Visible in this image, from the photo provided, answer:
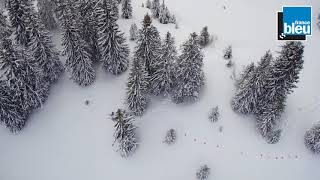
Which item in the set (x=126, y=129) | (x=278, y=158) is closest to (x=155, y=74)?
(x=126, y=129)

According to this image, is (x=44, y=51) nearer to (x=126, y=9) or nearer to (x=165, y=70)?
(x=165, y=70)

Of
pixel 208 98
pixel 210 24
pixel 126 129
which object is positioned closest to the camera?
pixel 126 129

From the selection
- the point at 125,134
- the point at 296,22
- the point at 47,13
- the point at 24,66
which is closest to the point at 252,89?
the point at 296,22

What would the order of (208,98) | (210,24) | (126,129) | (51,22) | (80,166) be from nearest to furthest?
(126,129) < (80,166) < (208,98) < (51,22) < (210,24)

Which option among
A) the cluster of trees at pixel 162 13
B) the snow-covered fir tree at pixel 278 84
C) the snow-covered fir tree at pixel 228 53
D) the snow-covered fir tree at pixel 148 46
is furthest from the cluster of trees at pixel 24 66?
the snow-covered fir tree at pixel 278 84

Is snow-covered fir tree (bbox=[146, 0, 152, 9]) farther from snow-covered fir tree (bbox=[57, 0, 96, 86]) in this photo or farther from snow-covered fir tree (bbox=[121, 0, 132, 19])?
snow-covered fir tree (bbox=[57, 0, 96, 86])

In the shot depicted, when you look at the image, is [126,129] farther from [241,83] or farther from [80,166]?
[241,83]
